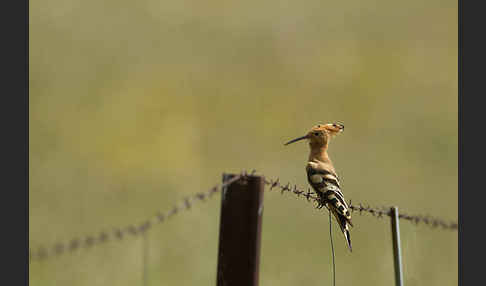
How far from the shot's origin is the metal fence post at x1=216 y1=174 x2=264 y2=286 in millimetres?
4559

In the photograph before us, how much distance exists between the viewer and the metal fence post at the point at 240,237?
15.0 ft

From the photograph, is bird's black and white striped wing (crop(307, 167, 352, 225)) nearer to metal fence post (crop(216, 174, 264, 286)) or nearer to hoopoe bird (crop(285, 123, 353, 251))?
hoopoe bird (crop(285, 123, 353, 251))

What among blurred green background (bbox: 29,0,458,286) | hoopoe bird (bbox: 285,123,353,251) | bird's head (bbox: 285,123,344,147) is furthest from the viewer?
blurred green background (bbox: 29,0,458,286)

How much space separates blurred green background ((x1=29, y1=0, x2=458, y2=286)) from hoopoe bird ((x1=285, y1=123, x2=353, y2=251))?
594 centimetres

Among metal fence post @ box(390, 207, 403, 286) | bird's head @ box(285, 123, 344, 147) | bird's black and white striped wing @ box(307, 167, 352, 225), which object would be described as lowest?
metal fence post @ box(390, 207, 403, 286)

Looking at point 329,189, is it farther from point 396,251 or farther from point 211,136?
point 211,136

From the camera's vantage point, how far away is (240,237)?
4.56m

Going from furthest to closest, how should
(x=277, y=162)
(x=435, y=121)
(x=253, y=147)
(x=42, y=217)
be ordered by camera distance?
(x=435, y=121) < (x=253, y=147) < (x=277, y=162) < (x=42, y=217)

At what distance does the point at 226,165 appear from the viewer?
17.6 meters

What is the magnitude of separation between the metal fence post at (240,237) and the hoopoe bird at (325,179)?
4.61 ft

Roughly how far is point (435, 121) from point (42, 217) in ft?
38.2

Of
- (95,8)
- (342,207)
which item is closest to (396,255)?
(342,207)

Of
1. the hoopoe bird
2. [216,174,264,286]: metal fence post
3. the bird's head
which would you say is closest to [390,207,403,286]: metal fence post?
the hoopoe bird

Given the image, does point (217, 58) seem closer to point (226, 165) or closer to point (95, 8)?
point (95, 8)
